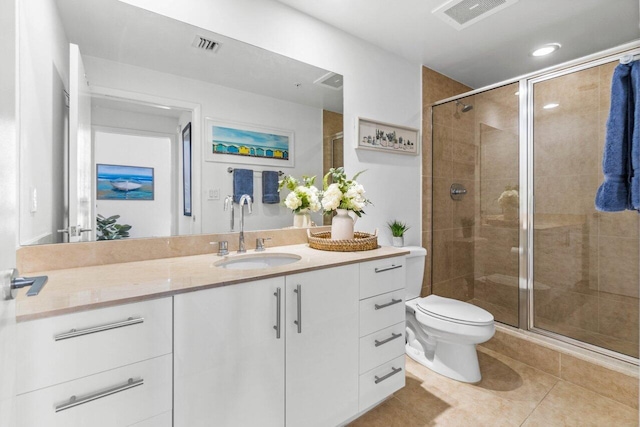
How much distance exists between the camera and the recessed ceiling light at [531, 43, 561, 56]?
2.35 m

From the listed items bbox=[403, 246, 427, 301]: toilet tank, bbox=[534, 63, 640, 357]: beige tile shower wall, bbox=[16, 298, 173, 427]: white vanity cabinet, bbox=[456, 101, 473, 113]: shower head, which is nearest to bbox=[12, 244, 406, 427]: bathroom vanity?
bbox=[16, 298, 173, 427]: white vanity cabinet

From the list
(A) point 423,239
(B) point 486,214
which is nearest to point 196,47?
(A) point 423,239

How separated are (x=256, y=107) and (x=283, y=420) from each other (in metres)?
1.60

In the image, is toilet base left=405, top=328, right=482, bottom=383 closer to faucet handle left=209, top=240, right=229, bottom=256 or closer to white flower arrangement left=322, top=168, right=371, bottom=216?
white flower arrangement left=322, top=168, right=371, bottom=216

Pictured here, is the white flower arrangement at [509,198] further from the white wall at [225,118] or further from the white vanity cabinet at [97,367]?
the white vanity cabinet at [97,367]

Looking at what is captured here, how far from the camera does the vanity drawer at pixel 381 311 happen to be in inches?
58.9

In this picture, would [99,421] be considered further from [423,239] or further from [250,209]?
[423,239]

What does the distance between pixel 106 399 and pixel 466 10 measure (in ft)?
8.67

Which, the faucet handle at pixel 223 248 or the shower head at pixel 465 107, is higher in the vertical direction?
the shower head at pixel 465 107

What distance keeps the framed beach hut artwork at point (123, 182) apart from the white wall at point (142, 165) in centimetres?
2

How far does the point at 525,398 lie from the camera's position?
173cm

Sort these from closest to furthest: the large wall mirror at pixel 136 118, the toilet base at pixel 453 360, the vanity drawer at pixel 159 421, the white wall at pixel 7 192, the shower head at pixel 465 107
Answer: the white wall at pixel 7 192 → the vanity drawer at pixel 159 421 → the large wall mirror at pixel 136 118 → the toilet base at pixel 453 360 → the shower head at pixel 465 107

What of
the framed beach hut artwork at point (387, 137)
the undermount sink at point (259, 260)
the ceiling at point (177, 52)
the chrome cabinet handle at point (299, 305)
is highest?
the ceiling at point (177, 52)

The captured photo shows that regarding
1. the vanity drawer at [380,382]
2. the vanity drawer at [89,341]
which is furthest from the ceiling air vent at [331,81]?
A: the vanity drawer at [380,382]
